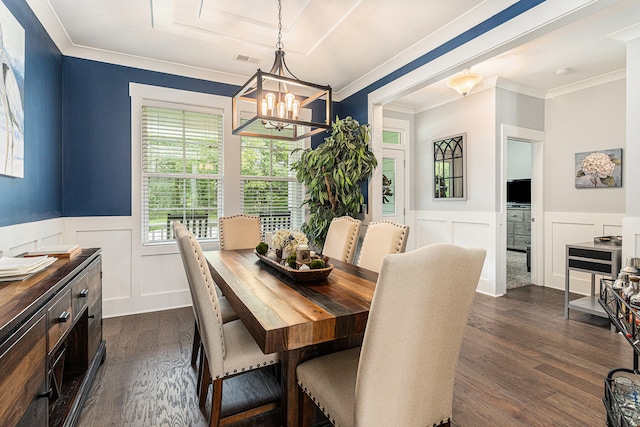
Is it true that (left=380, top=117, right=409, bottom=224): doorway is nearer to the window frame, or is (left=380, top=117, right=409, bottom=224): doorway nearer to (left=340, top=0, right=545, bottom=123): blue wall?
(left=340, top=0, right=545, bottom=123): blue wall

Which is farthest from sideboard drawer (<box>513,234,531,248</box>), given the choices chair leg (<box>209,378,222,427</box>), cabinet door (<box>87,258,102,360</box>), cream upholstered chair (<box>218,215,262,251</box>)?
cabinet door (<box>87,258,102,360</box>)

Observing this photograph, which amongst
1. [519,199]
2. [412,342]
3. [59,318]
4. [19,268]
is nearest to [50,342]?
[59,318]

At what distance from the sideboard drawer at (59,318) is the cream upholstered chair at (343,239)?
6.39ft

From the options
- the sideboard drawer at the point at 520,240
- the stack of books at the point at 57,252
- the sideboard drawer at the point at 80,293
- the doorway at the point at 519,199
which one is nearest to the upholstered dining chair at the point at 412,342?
the sideboard drawer at the point at 80,293

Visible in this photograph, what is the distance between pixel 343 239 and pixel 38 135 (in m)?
2.65

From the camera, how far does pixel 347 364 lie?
151cm

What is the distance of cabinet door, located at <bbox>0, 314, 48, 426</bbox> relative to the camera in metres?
Result: 0.96

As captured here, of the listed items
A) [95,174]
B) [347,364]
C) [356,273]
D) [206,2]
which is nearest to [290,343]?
[347,364]

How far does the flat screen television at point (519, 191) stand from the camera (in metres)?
7.73

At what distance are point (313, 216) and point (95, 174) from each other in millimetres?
2409

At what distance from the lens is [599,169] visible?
4.11m

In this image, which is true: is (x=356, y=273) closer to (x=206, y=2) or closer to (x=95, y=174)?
(x=206, y=2)

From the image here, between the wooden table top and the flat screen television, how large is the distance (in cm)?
711

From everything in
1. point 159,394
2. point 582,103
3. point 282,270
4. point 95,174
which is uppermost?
point 582,103
